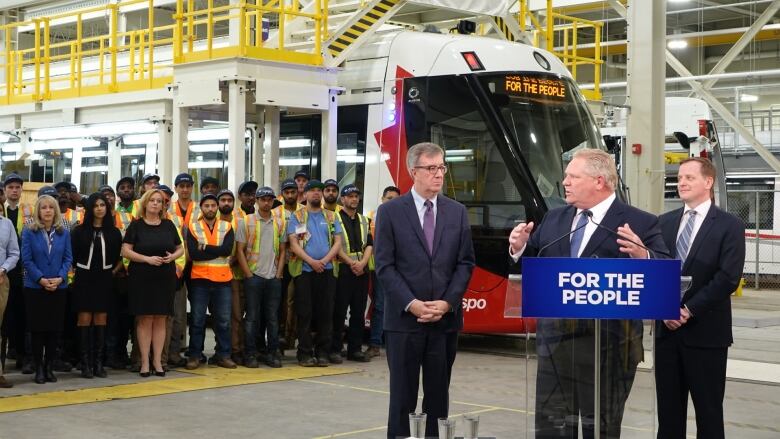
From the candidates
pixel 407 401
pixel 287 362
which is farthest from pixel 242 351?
pixel 407 401

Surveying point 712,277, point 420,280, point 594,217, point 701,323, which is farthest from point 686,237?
point 420,280

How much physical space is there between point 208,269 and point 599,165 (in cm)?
637

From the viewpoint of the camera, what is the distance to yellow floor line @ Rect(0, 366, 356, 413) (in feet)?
29.2

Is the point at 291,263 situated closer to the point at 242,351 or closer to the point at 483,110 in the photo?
the point at 242,351

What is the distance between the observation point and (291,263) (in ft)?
37.1

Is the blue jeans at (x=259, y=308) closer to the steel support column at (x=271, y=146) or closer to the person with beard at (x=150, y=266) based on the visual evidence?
the person with beard at (x=150, y=266)

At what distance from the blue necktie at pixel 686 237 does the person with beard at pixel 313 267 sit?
5551 mm

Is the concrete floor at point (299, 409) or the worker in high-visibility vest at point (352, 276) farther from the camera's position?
the worker in high-visibility vest at point (352, 276)

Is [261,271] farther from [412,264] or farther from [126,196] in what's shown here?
[412,264]

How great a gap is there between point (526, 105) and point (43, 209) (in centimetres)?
513

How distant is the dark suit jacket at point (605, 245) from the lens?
467cm

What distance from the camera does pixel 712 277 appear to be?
231 inches

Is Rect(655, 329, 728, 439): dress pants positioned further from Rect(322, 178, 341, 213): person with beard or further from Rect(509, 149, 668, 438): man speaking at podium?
Rect(322, 178, 341, 213): person with beard

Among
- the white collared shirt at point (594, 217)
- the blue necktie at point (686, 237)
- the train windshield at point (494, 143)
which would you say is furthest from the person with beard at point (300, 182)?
the white collared shirt at point (594, 217)
